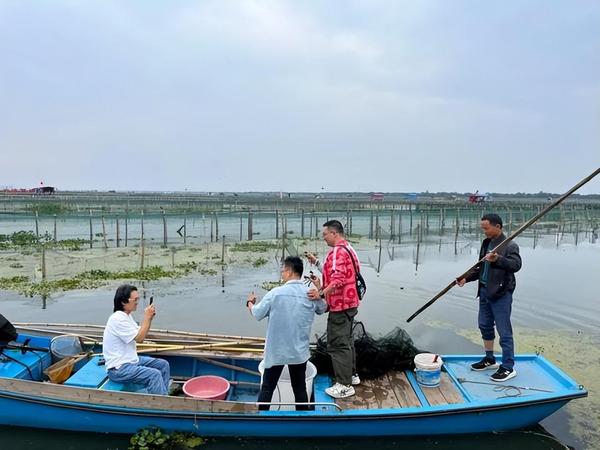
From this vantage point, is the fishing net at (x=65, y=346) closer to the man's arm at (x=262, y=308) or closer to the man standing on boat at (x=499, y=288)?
the man's arm at (x=262, y=308)

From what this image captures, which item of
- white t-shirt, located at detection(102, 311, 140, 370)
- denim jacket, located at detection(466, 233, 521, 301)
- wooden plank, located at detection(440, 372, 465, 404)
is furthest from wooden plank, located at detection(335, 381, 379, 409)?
white t-shirt, located at detection(102, 311, 140, 370)

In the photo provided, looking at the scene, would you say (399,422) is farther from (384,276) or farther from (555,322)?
(384,276)

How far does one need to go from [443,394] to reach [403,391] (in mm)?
454

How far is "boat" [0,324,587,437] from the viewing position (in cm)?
463

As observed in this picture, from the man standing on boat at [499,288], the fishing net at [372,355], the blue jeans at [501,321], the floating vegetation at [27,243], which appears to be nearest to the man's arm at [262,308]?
the fishing net at [372,355]

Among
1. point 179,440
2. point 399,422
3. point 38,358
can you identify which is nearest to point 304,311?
point 399,422

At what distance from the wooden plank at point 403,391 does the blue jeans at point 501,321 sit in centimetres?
119

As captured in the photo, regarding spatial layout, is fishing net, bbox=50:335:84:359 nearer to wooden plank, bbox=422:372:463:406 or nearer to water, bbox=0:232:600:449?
water, bbox=0:232:600:449

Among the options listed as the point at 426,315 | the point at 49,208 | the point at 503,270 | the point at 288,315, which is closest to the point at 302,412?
the point at 288,315

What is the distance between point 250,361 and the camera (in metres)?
5.82

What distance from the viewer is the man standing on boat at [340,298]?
15.3 ft

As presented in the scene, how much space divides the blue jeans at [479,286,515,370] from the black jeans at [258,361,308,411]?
2468 mm

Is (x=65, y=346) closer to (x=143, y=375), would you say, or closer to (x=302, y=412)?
(x=143, y=375)

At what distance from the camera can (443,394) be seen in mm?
5094
